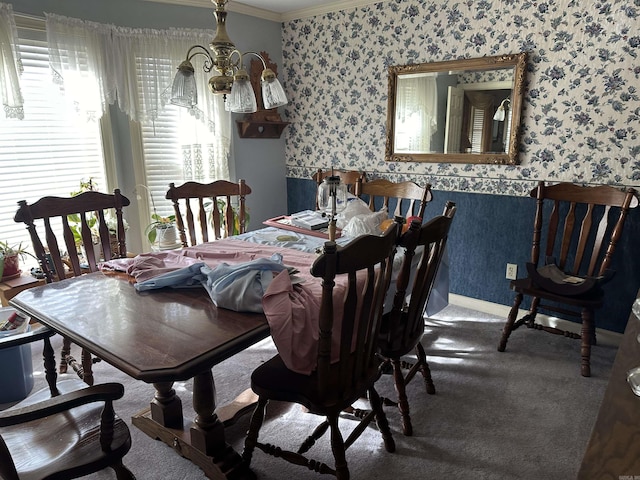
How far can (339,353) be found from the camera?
1.45 meters

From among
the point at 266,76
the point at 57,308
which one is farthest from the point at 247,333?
the point at 266,76

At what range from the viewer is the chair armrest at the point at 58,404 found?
1.05 metres

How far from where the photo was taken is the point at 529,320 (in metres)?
2.87

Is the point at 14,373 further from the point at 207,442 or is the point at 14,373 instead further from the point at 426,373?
the point at 426,373

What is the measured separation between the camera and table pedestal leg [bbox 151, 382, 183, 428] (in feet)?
6.01

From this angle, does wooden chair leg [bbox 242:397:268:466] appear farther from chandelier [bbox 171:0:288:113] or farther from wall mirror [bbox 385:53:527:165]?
wall mirror [bbox 385:53:527:165]

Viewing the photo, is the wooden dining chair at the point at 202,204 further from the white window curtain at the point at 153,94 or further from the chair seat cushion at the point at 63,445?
the chair seat cushion at the point at 63,445

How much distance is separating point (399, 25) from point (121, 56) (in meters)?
2.04

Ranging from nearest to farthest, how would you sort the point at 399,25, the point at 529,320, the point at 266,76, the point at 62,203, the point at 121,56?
the point at 266,76 → the point at 62,203 → the point at 529,320 → the point at 121,56 → the point at 399,25

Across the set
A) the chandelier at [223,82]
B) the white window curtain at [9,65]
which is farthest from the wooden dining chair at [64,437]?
the white window curtain at [9,65]

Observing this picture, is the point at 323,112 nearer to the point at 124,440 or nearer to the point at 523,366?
the point at 523,366

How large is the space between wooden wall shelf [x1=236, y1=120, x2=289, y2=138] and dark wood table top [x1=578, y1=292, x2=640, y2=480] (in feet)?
11.0

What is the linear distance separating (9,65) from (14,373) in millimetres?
1850

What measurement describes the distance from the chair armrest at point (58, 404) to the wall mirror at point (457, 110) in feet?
8.85
